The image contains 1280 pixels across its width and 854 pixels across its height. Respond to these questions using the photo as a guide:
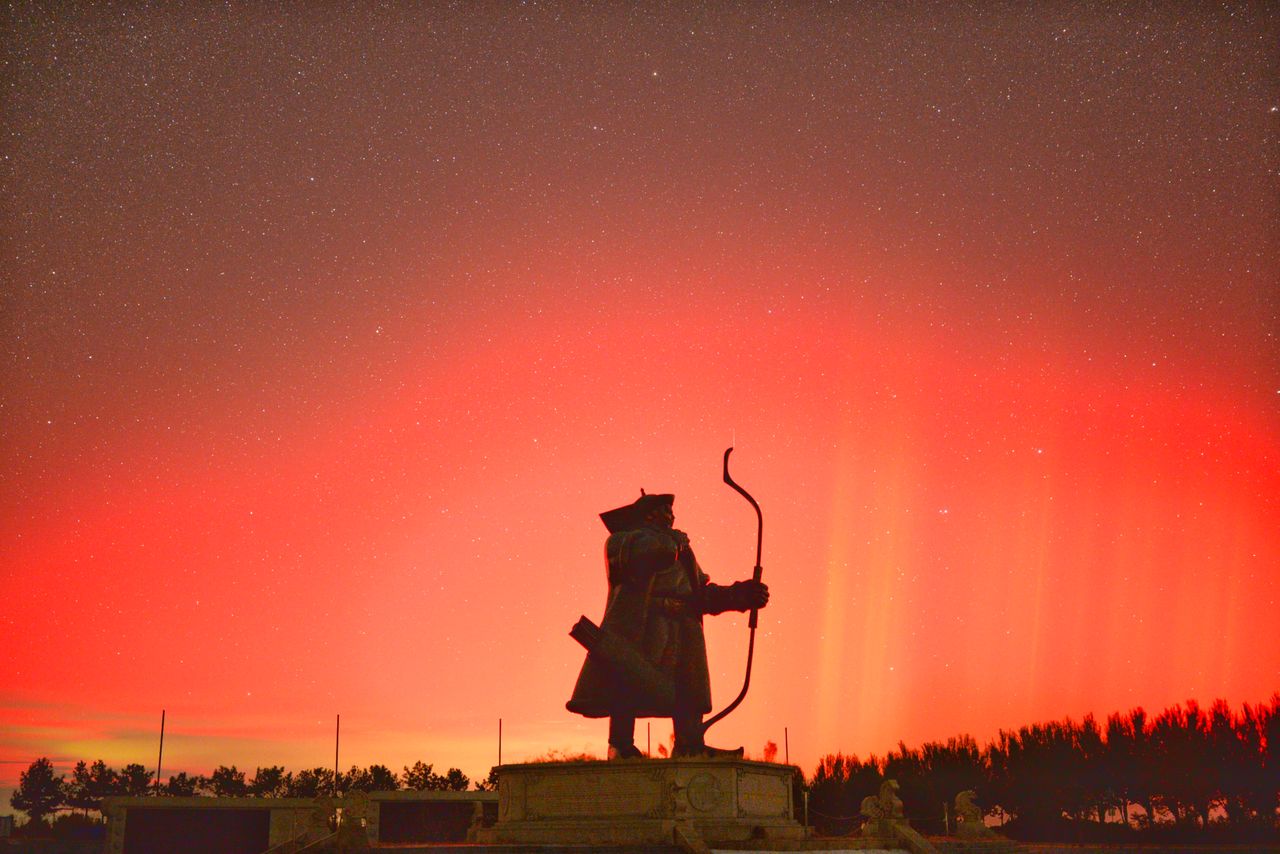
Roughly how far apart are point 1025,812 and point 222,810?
31697 mm

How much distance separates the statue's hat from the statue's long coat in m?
0.39

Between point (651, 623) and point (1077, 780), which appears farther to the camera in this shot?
point (1077, 780)

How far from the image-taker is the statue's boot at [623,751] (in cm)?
1969

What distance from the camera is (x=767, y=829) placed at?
19.0 meters

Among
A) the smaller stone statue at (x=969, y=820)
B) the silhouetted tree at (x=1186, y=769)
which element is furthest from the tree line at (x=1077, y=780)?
the smaller stone statue at (x=969, y=820)

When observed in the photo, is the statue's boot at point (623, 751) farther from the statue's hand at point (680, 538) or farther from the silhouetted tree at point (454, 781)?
the silhouetted tree at point (454, 781)

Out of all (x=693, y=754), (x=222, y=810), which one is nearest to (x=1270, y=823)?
(x=693, y=754)

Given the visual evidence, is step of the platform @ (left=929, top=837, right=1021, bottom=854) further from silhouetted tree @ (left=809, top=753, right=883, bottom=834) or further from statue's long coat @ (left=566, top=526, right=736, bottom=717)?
silhouetted tree @ (left=809, top=753, right=883, bottom=834)

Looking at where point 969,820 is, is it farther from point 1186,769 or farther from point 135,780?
point 135,780

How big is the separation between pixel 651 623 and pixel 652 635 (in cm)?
22

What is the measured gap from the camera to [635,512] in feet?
70.3

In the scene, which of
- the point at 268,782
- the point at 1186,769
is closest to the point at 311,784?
the point at 268,782

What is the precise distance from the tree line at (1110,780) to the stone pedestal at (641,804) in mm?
26469

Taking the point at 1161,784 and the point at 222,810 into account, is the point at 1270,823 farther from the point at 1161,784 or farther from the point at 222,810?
the point at 222,810
